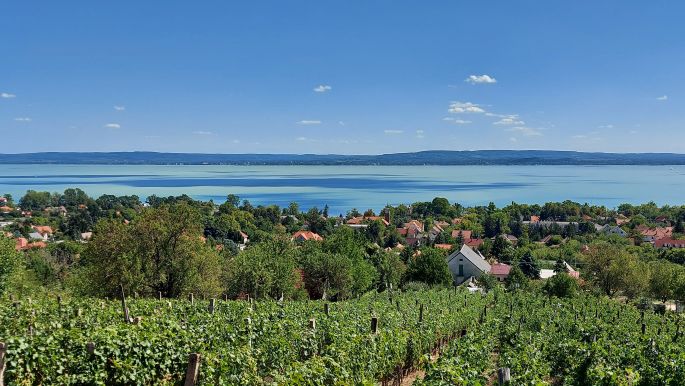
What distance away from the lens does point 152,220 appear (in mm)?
23859

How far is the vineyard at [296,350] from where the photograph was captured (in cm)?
795

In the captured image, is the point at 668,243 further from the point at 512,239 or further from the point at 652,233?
the point at 512,239

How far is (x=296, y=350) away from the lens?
11438mm

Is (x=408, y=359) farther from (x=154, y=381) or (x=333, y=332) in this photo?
(x=154, y=381)

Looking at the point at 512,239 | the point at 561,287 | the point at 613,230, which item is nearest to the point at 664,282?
the point at 561,287

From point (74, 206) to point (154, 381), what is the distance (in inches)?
5665

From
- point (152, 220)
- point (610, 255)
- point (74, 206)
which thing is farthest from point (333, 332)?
point (74, 206)

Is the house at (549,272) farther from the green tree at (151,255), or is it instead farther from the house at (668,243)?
the green tree at (151,255)

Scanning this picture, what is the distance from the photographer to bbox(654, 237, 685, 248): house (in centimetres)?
8974

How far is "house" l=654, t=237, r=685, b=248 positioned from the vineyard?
84052mm

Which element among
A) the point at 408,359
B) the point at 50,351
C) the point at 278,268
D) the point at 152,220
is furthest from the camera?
the point at 278,268

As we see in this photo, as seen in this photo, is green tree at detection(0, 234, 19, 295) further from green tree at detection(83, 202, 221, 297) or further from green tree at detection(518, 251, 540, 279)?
green tree at detection(518, 251, 540, 279)

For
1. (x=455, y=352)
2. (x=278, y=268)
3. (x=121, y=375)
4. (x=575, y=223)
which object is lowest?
(x=575, y=223)

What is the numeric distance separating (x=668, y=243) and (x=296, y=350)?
99837 mm
